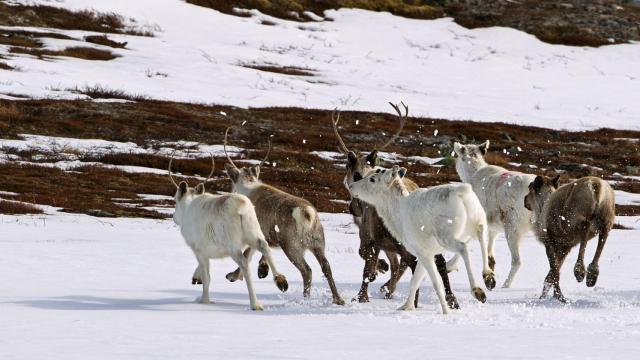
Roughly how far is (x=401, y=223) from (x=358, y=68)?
4769cm

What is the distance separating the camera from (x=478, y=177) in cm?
1330

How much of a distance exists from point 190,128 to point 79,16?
84.8 feet

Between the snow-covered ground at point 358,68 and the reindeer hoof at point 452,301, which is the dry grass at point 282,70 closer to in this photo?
the snow-covered ground at point 358,68

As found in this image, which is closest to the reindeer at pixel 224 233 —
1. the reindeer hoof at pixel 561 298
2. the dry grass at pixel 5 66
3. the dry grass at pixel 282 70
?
the reindeer hoof at pixel 561 298

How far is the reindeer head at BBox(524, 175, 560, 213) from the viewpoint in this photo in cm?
1199

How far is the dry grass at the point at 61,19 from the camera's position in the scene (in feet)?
185

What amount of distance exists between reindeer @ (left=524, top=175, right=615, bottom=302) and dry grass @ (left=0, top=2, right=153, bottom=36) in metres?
49.4

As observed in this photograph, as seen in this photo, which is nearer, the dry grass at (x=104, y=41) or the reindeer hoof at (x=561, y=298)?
the reindeer hoof at (x=561, y=298)

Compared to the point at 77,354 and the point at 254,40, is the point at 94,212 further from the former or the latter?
the point at 254,40

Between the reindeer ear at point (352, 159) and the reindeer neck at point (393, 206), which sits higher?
the reindeer ear at point (352, 159)

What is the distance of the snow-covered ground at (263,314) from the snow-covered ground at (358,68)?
91.6 ft

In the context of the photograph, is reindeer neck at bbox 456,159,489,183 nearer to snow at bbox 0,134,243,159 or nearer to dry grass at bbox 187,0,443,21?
snow at bbox 0,134,243,159

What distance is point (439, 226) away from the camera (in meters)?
9.17

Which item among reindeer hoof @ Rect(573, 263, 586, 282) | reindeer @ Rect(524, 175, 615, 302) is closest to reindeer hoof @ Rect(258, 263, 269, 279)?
reindeer @ Rect(524, 175, 615, 302)
